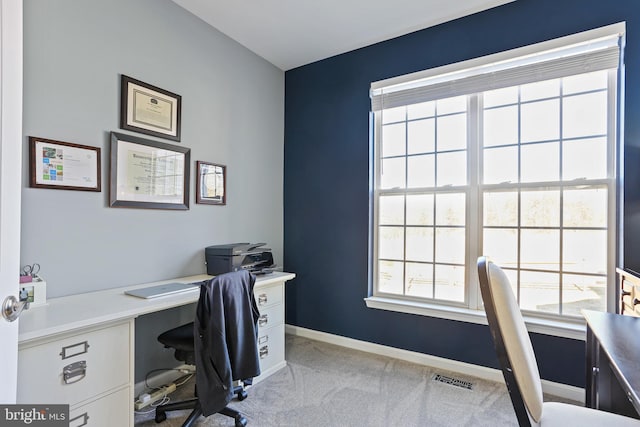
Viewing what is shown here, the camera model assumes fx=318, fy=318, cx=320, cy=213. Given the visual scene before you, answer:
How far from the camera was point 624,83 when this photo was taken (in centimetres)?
204

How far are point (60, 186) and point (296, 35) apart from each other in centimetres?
217

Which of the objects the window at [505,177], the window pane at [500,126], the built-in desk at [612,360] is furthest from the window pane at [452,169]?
the built-in desk at [612,360]

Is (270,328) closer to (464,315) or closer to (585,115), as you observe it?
(464,315)

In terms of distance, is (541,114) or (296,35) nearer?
(541,114)

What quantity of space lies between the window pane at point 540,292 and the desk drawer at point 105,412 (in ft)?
8.53

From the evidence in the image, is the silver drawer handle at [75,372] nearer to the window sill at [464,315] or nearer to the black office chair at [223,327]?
the black office chair at [223,327]

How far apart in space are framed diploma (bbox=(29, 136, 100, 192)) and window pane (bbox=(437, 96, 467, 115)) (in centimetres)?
256

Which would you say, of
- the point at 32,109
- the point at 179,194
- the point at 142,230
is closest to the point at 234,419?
the point at 142,230

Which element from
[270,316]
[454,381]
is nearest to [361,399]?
[454,381]

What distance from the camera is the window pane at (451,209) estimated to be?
261 cm

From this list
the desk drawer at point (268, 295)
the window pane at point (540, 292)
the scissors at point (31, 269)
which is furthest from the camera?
the desk drawer at point (268, 295)

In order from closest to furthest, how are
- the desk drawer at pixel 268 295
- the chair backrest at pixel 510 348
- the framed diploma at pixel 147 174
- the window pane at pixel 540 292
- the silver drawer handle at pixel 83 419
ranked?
the chair backrest at pixel 510 348 < the silver drawer handle at pixel 83 419 < the framed diploma at pixel 147 174 < the window pane at pixel 540 292 < the desk drawer at pixel 268 295

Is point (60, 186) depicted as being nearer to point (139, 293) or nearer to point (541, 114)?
point (139, 293)

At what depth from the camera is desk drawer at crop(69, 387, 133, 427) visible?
1.37m
